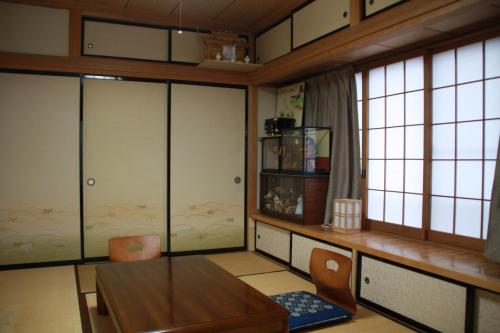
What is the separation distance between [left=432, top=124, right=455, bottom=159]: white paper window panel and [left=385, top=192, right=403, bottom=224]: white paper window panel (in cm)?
54

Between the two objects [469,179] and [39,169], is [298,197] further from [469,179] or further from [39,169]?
[39,169]

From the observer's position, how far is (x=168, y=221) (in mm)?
5105

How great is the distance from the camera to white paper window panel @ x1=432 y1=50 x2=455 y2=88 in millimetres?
3322

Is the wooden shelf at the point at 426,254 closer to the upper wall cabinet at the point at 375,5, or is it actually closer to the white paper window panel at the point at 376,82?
the white paper window panel at the point at 376,82

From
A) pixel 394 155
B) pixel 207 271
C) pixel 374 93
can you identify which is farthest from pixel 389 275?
pixel 374 93

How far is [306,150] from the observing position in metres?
4.51

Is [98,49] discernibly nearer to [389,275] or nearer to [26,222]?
[26,222]

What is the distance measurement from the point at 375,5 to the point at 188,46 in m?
2.54

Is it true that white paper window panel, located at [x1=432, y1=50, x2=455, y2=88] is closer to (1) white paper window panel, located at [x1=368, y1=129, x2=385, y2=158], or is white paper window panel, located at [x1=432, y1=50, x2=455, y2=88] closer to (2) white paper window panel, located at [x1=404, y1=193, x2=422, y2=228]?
(1) white paper window panel, located at [x1=368, y1=129, x2=385, y2=158]

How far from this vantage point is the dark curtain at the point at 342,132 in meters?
4.18

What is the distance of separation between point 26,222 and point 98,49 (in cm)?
205

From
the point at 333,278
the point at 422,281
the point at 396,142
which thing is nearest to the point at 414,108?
the point at 396,142

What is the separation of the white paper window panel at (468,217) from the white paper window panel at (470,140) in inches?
13.8

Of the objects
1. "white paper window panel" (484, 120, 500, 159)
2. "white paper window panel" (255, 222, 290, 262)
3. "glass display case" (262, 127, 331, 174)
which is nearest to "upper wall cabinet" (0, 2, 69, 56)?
"glass display case" (262, 127, 331, 174)
